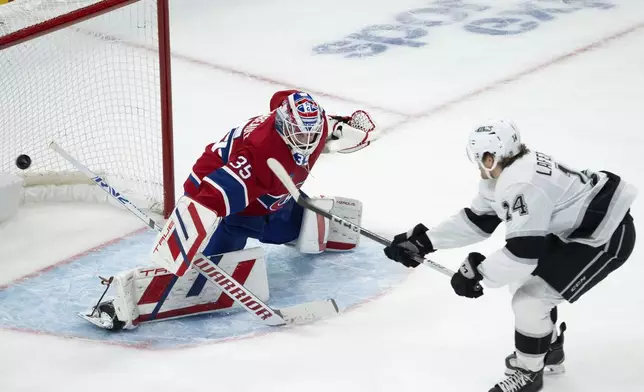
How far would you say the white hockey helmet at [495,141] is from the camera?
2.79m

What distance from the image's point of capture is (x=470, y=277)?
290 centimetres

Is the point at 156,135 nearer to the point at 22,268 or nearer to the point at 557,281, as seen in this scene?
the point at 22,268

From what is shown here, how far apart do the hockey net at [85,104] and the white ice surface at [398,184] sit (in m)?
0.17

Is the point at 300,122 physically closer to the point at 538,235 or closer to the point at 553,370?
the point at 538,235

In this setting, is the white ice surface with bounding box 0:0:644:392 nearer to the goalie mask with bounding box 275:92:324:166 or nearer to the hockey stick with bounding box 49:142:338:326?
the hockey stick with bounding box 49:142:338:326

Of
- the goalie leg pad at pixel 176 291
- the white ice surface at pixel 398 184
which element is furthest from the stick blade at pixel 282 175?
the white ice surface at pixel 398 184

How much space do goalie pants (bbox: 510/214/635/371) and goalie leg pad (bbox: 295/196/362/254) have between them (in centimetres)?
102

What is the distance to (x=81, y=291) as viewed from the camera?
3.69m

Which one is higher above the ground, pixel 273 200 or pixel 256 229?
pixel 273 200

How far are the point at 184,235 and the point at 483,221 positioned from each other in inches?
34.7

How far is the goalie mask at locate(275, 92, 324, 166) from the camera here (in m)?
3.34

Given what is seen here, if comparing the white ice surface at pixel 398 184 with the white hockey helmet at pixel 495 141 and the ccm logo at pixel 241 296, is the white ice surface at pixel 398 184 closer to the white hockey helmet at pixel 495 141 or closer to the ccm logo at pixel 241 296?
the ccm logo at pixel 241 296

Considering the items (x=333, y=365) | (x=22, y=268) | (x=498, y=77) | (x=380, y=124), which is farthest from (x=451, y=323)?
(x=498, y=77)

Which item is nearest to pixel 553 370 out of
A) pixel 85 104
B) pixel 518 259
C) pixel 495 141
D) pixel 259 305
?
pixel 518 259
